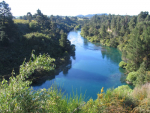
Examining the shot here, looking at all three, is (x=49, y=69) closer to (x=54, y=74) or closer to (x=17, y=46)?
(x=54, y=74)

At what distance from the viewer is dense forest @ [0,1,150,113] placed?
7.01 feet

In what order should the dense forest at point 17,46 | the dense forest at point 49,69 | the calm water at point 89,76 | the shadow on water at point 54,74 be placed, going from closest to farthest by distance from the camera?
the dense forest at point 49,69
the calm water at point 89,76
the shadow on water at point 54,74
the dense forest at point 17,46

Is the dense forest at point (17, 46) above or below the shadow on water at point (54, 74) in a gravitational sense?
above

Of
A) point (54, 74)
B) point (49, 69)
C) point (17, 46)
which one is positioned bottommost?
point (54, 74)

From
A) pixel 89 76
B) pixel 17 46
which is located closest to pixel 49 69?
pixel 89 76

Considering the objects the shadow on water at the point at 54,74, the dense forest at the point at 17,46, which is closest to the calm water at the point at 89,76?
the shadow on water at the point at 54,74

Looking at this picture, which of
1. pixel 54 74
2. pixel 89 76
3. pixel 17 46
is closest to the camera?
pixel 89 76

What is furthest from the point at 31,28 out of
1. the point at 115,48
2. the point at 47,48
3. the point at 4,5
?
the point at 115,48

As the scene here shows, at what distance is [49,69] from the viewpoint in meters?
2.74

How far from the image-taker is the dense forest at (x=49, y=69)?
214cm

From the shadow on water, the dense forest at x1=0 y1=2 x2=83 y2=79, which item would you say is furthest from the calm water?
the dense forest at x1=0 y1=2 x2=83 y2=79

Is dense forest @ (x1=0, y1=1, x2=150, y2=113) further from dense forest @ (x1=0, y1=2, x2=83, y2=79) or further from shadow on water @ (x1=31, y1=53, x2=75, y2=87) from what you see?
shadow on water @ (x1=31, y1=53, x2=75, y2=87)

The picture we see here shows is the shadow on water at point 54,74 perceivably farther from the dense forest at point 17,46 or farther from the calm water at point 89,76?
the dense forest at point 17,46

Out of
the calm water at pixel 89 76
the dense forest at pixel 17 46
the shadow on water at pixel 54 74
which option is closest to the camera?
the calm water at pixel 89 76
